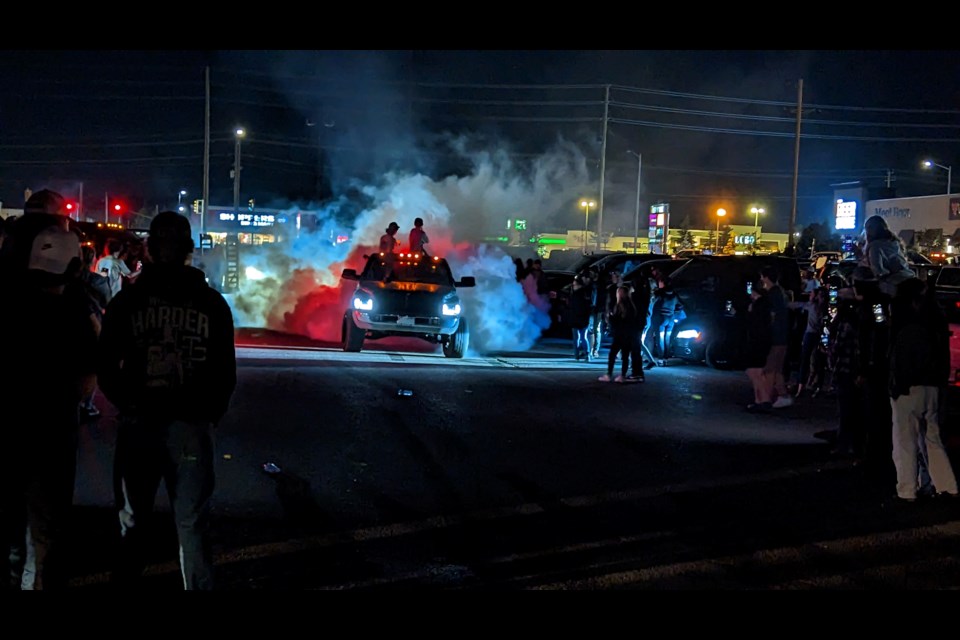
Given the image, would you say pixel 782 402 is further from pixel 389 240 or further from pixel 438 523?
pixel 389 240

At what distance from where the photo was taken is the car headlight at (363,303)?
53.0 ft

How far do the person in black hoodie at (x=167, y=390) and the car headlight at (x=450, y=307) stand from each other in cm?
1178

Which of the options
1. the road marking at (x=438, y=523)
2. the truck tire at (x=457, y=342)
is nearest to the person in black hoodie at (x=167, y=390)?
the road marking at (x=438, y=523)

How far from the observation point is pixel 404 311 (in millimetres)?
16172

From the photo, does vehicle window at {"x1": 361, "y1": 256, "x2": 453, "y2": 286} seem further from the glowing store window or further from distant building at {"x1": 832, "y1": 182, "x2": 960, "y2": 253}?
the glowing store window

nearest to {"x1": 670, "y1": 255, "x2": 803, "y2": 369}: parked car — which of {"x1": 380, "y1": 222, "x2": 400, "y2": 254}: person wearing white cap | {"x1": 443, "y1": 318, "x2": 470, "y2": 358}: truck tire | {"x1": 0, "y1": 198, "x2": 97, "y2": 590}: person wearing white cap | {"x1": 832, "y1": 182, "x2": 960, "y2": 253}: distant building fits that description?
{"x1": 443, "y1": 318, "x2": 470, "y2": 358}: truck tire

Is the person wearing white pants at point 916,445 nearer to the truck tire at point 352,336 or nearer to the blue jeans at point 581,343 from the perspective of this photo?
the blue jeans at point 581,343

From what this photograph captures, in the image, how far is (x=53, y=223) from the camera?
5.27 m

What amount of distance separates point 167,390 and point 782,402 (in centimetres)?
975

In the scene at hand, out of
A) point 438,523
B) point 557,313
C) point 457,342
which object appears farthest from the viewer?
point 557,313

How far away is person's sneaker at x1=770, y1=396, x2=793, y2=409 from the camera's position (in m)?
12.5

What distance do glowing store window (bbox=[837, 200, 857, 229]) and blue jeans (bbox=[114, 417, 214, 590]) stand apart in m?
62.0

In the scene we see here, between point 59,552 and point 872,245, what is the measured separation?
8.65m

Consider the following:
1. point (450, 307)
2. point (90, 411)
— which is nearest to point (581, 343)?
point (450, 307)
